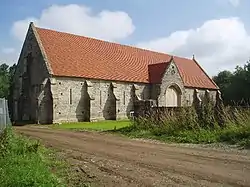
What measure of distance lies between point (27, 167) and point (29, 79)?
3456cm

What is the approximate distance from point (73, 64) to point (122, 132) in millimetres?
18913

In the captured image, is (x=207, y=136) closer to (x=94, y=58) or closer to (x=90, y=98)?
(x=90, y=98)

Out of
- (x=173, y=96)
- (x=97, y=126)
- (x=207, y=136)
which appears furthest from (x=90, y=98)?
(x=207, y=136)

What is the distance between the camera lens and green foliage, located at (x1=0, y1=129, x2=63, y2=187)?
8.52m

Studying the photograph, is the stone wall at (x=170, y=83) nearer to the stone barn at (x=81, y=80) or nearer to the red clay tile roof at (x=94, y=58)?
the stone barn at (x=81, y=80)

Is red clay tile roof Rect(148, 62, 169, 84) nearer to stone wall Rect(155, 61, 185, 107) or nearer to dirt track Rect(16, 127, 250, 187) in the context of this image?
stone wall Rect(155, 61, 185, 107)

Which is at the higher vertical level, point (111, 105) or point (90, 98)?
point (90, 98)

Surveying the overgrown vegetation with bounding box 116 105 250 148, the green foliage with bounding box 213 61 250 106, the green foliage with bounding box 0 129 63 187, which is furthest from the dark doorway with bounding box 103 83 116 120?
the green foliage with bounding box 0 129 63 187

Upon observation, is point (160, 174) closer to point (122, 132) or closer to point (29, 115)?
point (122, 132)

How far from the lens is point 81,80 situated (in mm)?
42062

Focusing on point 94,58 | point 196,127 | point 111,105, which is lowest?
point 196,127

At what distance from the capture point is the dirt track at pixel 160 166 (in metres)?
9.23

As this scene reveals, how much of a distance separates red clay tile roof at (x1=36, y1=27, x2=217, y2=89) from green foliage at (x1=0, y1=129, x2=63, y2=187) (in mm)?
25852

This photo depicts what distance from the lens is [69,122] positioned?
40.4 meters
